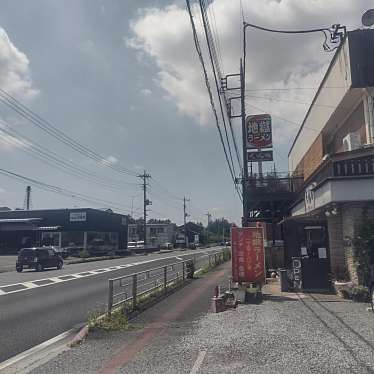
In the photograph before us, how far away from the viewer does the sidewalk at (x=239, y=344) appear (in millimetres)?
6156

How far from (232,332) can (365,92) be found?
11.7 m

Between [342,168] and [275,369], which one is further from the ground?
[342,168]

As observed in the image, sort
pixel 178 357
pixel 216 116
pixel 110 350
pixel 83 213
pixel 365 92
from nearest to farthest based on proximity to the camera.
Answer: pixel 178 357 < pixel 110 350 < pixel 216 116 < pixel 365 92 < pixel 83 213

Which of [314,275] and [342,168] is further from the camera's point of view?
[314,275]

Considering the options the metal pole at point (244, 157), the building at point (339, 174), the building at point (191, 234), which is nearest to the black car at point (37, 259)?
the metal pole at point (244, 157)

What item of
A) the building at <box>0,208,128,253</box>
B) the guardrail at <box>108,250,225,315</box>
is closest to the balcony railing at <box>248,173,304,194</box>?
the guardrail at <box>108,250,225,315</box>

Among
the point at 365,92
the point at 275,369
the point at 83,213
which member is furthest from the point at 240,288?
the point at 83,213

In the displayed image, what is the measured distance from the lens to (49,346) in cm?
841

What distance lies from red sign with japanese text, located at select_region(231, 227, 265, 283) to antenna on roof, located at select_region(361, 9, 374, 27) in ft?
30.3

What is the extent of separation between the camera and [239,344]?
23.9 feet

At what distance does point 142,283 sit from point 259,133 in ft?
41.1

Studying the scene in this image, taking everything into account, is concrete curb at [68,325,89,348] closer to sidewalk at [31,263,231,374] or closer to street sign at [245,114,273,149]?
sidewalk at [31,263,231,374]

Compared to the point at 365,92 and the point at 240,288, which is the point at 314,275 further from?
the point at 365,92

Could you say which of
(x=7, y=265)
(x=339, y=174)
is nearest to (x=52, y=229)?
(x=7, y=265)
